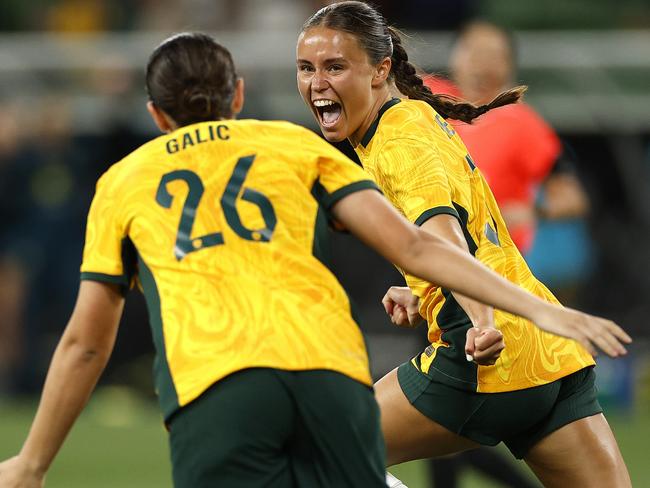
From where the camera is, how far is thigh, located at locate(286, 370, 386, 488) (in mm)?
3465

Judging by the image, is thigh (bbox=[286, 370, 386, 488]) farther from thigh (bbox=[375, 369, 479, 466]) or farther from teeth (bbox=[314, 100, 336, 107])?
teeth (bbox=[314, 100, 336, 107])

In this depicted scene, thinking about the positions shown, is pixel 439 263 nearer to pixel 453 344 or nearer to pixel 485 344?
pixel 485 344

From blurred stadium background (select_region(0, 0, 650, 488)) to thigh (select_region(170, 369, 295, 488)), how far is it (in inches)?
312

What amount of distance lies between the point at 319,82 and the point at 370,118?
209 mm

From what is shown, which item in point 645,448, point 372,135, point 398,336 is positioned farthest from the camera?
point 398,336

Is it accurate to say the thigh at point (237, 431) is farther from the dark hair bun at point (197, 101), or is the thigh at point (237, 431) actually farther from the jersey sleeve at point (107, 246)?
the dark hair bun at point (197, 101)

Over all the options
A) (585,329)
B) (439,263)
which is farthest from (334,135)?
(585,329)

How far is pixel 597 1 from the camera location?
13.2 metres

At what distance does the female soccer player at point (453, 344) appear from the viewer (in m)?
4.41

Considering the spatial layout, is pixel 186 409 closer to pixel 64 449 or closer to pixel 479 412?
pixel 479 412

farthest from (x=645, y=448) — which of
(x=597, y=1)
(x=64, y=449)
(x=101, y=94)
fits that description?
(x=101, y=94)

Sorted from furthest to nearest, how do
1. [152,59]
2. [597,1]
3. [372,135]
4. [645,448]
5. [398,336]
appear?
[597,1], [398,336], [645,448], [372,135], [152,59]

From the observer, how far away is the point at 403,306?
4508 millimetres

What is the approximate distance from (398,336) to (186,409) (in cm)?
867
